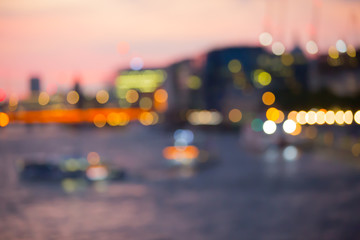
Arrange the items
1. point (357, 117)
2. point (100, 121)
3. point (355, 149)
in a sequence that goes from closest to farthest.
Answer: point (355, 149)
point (357, 117)
point (100, 121)

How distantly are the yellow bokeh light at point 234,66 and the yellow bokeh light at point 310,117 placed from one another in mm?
Answer: 31119

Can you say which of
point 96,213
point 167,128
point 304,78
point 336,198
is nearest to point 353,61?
point 336,198

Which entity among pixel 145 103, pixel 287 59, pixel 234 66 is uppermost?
pixel 234 66

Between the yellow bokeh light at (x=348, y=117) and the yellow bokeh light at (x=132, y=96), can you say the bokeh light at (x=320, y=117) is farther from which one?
→ the yellow bokeh light at (x=132, y=96)

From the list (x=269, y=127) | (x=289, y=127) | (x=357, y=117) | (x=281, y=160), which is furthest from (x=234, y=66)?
(x=281, y=160)

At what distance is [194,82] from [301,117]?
129 ft

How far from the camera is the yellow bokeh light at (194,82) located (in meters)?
68.1

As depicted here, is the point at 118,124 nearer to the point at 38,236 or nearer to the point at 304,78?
the point at 304,78

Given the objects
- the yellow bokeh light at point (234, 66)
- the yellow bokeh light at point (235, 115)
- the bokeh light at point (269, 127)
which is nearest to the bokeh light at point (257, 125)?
the bokeh light at point (269, 127)

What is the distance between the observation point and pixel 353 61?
28.7 m

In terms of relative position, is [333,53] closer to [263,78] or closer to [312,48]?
[312,48]

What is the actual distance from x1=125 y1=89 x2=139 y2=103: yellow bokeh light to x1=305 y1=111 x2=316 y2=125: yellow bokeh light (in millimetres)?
54247

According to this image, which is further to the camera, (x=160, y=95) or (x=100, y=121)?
(x=160, y=95)

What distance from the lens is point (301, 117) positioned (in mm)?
30578
